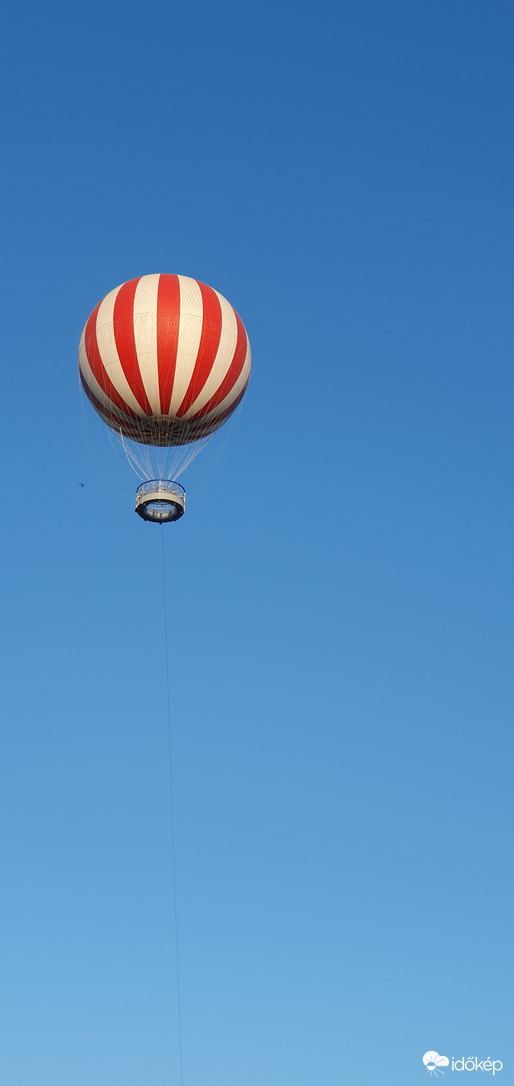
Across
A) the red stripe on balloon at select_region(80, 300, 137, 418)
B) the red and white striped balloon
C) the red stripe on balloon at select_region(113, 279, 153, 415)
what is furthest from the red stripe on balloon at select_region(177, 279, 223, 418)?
the red stripe on balloon at select_region(80, 300, 137, 418)

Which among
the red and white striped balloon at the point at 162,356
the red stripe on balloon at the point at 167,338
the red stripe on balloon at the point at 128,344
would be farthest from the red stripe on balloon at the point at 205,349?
the red stripe on balloon at the point at 128,344

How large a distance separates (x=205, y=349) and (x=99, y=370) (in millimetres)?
3191

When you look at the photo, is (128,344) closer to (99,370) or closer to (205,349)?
(99,370)

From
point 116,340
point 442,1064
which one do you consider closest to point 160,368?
point 116,340

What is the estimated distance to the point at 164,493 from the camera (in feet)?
155

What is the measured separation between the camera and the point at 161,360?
4650cm

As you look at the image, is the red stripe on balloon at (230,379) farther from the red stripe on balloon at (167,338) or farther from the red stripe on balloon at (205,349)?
the red stripe on balloon at (167,338)

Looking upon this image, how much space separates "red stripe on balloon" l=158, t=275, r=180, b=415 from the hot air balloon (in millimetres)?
29

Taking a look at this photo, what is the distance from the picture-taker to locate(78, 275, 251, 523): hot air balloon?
153ft

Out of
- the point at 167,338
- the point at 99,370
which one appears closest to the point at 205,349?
the point at 167,338

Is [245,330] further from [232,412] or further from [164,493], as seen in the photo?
[164,493]

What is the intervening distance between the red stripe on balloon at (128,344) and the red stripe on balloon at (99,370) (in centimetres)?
61

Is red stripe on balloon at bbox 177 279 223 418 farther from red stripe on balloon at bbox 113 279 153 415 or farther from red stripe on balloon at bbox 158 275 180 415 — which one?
red stripe on balloon at bbox 113 279 153 415

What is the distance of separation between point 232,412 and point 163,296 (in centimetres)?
471
